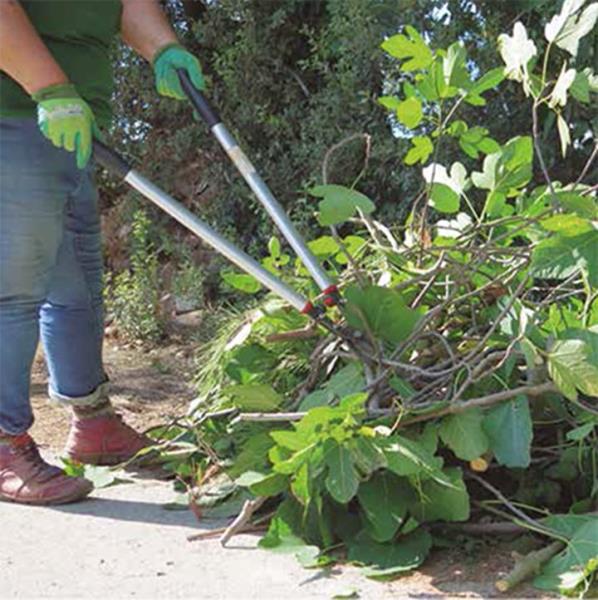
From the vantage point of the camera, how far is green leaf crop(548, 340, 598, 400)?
1985 mm

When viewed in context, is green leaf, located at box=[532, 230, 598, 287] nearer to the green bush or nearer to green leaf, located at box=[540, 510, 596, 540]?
green leaf, located at box=[540, 510, 596, 540]

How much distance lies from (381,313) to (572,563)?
0.70 metres

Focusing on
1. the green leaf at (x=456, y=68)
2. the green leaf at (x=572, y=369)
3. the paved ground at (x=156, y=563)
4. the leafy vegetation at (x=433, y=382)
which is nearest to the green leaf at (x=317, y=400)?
the leafy vegetation at (x=433, y=382)

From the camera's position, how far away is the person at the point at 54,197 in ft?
8.50

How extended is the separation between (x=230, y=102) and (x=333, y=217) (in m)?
3.00

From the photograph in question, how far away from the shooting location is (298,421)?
2.26 metres

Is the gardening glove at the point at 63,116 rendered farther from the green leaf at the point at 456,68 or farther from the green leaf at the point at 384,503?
the green leaf at the point at 384,503

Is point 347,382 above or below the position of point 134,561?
above

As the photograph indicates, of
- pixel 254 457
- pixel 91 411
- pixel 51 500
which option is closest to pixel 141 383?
pixel 91 411

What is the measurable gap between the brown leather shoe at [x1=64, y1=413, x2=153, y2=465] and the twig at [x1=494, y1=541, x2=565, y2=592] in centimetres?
144

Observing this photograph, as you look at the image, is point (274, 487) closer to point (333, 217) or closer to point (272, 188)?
point (333, 217)

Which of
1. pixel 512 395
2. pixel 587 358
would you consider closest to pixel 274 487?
pixel 512 395

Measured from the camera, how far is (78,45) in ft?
9.37

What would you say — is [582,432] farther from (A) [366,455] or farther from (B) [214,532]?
(B) [214,532]
